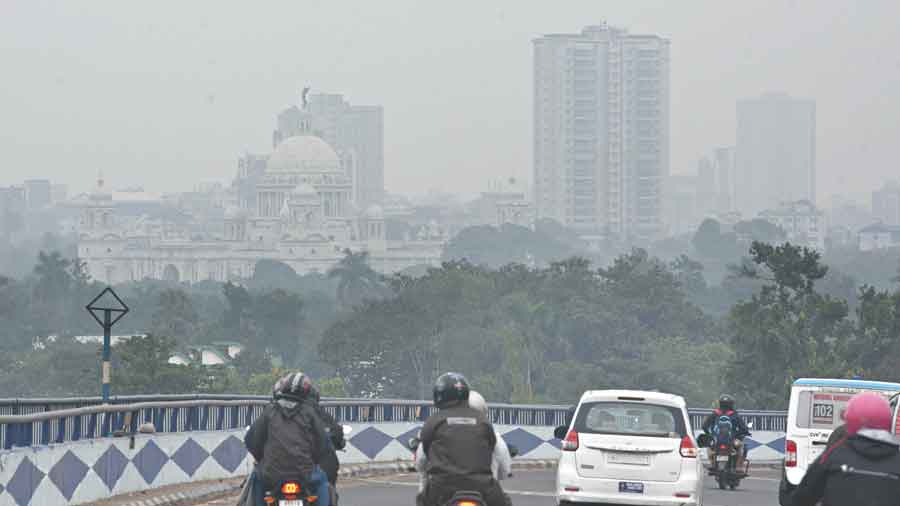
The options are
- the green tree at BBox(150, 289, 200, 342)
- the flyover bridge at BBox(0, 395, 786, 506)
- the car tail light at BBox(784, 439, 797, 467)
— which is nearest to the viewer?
the flyover bridge at BBox(0, 395, 786, 506)

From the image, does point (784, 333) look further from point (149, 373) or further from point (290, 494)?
point (290, 494)

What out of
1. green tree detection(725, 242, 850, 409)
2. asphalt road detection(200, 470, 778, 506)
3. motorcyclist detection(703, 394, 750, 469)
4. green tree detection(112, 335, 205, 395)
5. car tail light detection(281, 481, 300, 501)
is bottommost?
green tree detection(112, 335, 205, 395)

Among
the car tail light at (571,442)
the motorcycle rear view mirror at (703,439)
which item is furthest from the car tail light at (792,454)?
the car tail light at (571,442)

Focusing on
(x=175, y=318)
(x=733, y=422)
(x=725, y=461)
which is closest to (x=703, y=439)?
(x=725, y=461)

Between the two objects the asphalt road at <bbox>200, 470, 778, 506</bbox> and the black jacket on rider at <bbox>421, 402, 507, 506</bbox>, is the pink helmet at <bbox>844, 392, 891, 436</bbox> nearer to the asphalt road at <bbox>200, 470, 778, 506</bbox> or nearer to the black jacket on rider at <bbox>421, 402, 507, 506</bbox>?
the black jacket on rider at <bbox>421, 402, 507, 506</bbox>

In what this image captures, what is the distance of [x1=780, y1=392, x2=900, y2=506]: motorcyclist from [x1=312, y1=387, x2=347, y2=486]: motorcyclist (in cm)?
528

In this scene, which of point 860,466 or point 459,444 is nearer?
point 860,466

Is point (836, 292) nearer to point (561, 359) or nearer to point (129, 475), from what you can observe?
point (561, 359)

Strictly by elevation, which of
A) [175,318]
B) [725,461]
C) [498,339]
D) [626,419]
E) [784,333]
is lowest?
[498,339]

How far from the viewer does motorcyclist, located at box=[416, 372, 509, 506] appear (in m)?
14.8

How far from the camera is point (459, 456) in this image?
48.8ft

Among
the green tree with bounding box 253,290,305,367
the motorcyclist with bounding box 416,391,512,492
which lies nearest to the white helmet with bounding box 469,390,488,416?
the motorcyclist with bounding box 416,391,512,492

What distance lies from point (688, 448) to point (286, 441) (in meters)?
7.12

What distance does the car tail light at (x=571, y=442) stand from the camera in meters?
22.0
